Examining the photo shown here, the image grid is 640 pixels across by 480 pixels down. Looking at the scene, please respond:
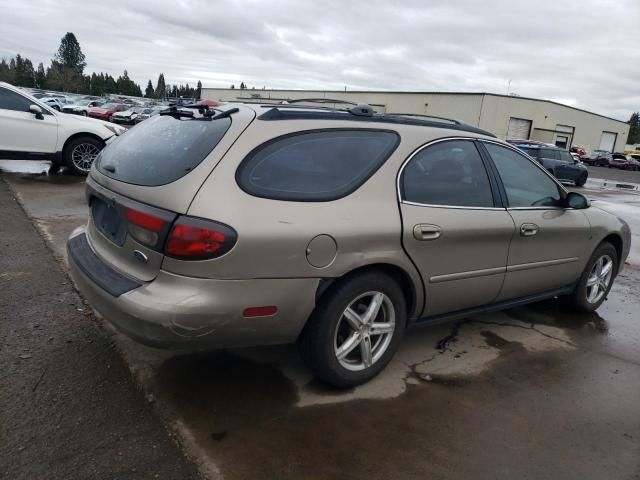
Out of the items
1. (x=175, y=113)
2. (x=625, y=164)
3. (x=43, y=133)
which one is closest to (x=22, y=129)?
(x=43, y=133)

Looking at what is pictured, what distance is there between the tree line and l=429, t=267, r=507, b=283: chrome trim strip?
7829cm

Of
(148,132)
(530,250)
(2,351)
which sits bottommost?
(2,351)

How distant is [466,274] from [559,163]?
19.4m

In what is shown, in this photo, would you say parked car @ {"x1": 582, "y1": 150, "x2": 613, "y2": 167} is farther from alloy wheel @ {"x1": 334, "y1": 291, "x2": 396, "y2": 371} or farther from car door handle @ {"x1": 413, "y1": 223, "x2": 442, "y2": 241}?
alloy wheel @ {"x1": 334, "y1": 291, "x2": 396, "y2": 371}

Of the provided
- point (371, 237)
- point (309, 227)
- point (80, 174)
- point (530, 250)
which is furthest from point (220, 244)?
point (80, 174)

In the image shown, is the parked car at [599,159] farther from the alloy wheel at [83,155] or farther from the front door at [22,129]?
the front door at [22,129]

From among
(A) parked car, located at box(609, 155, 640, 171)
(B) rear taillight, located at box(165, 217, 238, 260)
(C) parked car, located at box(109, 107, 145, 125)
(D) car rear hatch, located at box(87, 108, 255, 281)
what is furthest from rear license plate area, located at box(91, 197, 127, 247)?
(A) parked car, located at box(609, 155, 640, 171)

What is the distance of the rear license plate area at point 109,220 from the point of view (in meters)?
2.78

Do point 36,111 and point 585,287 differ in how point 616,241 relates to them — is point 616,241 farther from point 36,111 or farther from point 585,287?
point 36,111

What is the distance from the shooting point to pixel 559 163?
20500 mm

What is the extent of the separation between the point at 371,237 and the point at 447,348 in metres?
1.42

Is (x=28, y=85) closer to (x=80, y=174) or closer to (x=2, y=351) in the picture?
(x=80, y=174)

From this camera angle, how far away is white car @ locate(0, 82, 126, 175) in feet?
30.2

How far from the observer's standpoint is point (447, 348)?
3.78 meters
